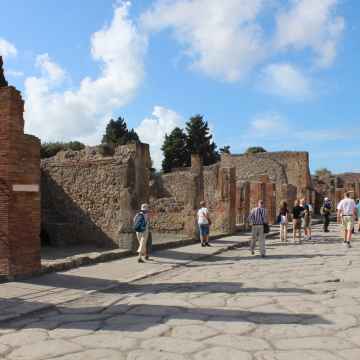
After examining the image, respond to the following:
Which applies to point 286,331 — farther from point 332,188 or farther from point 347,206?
point 332,188

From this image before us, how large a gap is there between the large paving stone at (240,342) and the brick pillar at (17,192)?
16.0 feet

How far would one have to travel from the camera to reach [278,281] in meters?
8.38

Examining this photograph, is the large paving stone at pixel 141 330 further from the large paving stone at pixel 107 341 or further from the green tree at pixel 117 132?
the green tree at pixel 117 132

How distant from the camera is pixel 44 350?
4.61m

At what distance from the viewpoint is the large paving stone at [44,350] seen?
174 inches

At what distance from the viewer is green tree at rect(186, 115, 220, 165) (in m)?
59.5

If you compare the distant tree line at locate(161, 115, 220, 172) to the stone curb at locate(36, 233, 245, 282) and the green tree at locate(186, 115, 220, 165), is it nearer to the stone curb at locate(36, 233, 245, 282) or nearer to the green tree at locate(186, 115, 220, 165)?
the green tree at locate(186, 115, 220, 165)

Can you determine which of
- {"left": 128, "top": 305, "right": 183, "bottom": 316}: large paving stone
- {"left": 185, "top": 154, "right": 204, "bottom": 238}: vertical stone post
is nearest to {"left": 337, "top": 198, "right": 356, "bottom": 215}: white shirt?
{"left": 185, "top": 154, "right": 204, "bottom": 238}: vertical stone post

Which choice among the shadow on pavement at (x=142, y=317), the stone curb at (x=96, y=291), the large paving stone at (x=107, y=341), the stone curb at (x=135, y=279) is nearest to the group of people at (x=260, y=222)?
the stone curb at (x=135, y=279)

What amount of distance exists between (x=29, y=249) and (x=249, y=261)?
5294mm

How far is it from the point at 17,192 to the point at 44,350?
465 centimetres

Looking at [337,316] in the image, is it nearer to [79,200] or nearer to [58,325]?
[58,325]

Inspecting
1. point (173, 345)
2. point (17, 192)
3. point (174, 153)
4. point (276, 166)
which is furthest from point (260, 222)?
point (174, 153)

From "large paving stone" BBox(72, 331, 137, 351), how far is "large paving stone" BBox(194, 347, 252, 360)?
0.71m
